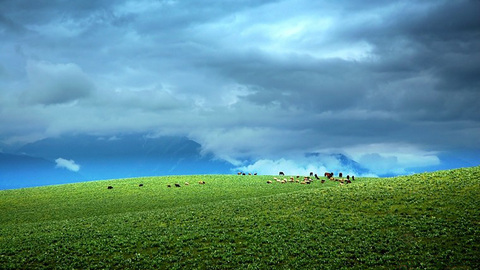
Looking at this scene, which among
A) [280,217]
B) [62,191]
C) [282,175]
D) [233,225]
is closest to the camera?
[233,225]

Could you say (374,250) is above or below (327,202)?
below

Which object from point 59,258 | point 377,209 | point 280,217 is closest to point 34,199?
point 59,258

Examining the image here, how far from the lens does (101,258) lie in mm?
38031

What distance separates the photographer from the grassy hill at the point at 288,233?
35.0m

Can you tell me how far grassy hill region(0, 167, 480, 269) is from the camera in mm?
35031

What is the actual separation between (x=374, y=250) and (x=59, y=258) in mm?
31457

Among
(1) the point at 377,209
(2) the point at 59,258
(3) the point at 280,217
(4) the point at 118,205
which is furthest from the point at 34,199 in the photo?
(1) the point at 377,209

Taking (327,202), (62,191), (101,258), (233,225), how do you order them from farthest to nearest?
(62,191)
(327,202)
(233,225)
(101,258)

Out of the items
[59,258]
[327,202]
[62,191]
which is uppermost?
[62,191]

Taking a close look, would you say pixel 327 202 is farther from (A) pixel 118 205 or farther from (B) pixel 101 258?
(A) pixel 118 205

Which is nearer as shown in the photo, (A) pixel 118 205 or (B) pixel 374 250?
(B) pixel 374 250

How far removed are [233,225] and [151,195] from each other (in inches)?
1797

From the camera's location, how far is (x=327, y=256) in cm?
3525

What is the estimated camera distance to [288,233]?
1671 inches
